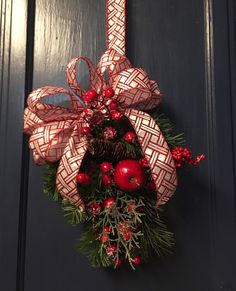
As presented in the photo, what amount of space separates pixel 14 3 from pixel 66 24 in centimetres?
10

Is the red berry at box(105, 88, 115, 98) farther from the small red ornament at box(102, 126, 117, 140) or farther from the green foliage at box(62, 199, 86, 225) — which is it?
the green foliage at box(62, 199, 86, 225)

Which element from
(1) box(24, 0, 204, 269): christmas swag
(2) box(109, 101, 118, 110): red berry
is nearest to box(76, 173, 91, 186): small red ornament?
(1) box(24, 0, 204, 269): christmas swag

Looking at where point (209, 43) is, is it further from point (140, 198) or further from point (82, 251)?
point (82, 251)

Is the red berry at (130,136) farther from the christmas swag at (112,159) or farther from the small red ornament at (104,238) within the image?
the small red ornament at (104,238)

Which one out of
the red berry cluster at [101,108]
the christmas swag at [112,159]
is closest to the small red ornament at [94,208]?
the christmas swag at [112,159]

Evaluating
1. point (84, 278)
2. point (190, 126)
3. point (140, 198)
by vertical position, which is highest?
point (190, 126)

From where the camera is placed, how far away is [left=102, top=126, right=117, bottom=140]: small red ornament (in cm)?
48

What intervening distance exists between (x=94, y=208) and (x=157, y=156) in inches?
4.6

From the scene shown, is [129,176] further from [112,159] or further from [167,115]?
[167,115]

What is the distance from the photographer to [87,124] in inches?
19.0

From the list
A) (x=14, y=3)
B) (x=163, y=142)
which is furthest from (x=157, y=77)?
(x=14, y=3)

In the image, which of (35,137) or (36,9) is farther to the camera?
(36,9)

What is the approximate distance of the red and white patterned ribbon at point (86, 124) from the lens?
0.44m

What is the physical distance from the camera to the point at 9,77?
592 mm
